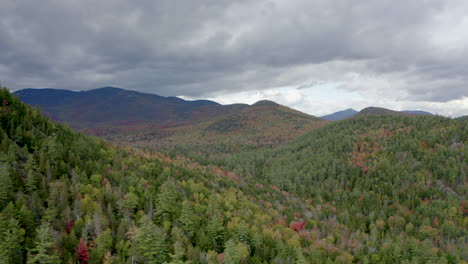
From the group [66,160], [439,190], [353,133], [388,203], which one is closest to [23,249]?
[66,160]

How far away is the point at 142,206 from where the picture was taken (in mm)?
41188

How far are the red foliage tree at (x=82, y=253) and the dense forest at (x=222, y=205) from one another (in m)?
0.12

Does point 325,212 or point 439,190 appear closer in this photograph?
point 325,212

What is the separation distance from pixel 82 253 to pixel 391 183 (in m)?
105

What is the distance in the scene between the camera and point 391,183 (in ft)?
308

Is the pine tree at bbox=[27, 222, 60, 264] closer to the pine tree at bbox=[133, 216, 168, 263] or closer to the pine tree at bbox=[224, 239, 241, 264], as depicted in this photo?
the pine tree at bbox=[133, 216, 168, 263]

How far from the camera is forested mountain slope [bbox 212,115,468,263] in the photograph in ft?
205

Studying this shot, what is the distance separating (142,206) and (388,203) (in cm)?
8721

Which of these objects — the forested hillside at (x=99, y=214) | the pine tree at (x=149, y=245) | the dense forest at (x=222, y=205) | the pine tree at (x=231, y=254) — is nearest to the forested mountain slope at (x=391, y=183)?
the dense forest at (x=222, y=205)

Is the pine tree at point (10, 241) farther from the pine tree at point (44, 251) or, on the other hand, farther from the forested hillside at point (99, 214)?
the pine tree at point (44, 251)

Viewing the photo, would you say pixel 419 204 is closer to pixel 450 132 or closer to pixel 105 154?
pixel 450 132

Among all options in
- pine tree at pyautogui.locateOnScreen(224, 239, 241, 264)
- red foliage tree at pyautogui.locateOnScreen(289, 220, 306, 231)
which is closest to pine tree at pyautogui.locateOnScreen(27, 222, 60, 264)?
pine tree at pyautogui.locateOnScreen(224, 239, 241, 264)

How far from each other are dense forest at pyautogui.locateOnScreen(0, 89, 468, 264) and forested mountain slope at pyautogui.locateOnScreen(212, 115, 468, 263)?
456 mm

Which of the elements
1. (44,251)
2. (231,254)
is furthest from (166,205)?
(44,251)
